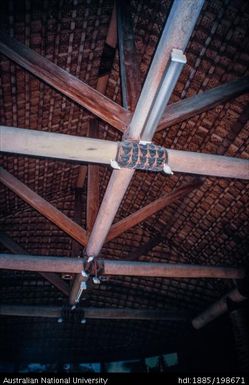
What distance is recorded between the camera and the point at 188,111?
8.01 ft

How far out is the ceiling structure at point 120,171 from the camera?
233 cm

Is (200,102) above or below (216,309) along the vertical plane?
above

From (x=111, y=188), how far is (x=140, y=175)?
6.83ft

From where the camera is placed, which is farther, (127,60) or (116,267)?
(116,267)

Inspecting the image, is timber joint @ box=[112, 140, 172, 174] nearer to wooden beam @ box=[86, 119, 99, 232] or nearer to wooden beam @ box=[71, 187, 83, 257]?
wooden beam @ box=[86, 119, 99, 232]

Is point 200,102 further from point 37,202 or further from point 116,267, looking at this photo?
point 116,267

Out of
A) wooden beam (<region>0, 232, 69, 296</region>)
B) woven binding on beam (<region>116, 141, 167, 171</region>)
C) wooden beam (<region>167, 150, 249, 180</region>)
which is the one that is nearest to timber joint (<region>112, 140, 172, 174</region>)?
woven binding on beam (<region>116, 141, 167, 171</region>)

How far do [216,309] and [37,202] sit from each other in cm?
367

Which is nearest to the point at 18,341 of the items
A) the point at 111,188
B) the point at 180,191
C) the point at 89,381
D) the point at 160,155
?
A: the point at 89,381

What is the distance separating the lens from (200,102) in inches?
99.1

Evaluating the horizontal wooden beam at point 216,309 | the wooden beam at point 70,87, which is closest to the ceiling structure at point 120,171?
the wooden beam at point 70,87

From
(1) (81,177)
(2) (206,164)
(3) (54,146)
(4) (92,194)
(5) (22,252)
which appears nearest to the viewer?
(3) (54,146)

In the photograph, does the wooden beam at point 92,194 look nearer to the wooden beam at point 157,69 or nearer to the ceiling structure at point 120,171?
the ceiling structure at point 120,171

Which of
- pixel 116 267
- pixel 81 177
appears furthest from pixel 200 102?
→ pixel 81 177
